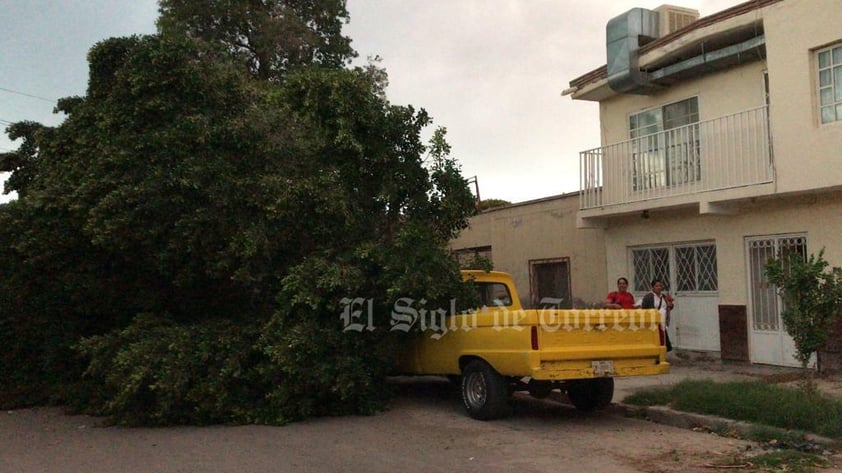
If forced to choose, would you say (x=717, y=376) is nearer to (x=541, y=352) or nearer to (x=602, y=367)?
(x=602, y=367)

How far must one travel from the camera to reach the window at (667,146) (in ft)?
43.9

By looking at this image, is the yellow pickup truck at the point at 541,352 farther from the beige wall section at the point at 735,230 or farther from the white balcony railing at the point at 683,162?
the white balcony railing at the point at 683,162

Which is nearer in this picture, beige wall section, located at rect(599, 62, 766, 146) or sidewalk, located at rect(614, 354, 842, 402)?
sidewalk, located at rect(614, 354, 842, 402)

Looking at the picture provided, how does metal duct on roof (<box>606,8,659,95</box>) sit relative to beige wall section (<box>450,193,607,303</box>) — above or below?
above

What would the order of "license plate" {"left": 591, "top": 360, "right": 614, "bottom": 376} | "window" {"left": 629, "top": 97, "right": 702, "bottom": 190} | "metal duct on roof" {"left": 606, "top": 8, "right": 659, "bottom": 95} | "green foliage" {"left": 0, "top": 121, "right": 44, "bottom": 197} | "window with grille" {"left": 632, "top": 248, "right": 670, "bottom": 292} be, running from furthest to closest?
"window with grille" {"left": 632, "top": 248, "right": 670, "bottom": 292} < "metal duct on roof" {"left": 606, "top": 8, "right": 659, "bottom": 95} < "window" {"left": 629, "top": 97, "right": 702, "bottom": 190} < "green foliage" {"left": 0, "top": 121, "right": 44, "bottom": 197} < "license plate" {"left": 591, "top": 360, "right": 614, "bottom": 376}

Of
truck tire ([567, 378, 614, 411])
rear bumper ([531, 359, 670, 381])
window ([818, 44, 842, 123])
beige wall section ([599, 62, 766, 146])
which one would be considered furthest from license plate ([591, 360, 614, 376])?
beige wall section ([599, 62, 766, 146])

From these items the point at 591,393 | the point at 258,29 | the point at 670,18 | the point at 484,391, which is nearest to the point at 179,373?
the point at 484,391

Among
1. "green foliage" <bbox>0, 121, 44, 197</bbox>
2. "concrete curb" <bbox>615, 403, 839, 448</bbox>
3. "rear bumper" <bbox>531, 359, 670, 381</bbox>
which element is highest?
"green foliage" <bbox>0, 121, 44, 197</bbox>

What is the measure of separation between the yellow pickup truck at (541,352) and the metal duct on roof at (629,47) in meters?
6.59

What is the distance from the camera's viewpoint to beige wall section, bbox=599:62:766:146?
12.7 metres

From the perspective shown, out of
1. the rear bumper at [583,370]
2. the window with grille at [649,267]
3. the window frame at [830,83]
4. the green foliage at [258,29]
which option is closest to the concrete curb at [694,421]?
the rear bumper at [583,370]

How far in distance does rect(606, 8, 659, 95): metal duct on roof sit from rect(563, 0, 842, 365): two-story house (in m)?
0.02

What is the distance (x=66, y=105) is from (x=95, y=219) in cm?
376

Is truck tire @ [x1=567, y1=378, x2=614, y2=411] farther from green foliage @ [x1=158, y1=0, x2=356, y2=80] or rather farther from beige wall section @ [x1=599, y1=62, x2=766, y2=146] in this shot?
green foliage @ [x1=158, y1=0, x2=356, y2=80]
